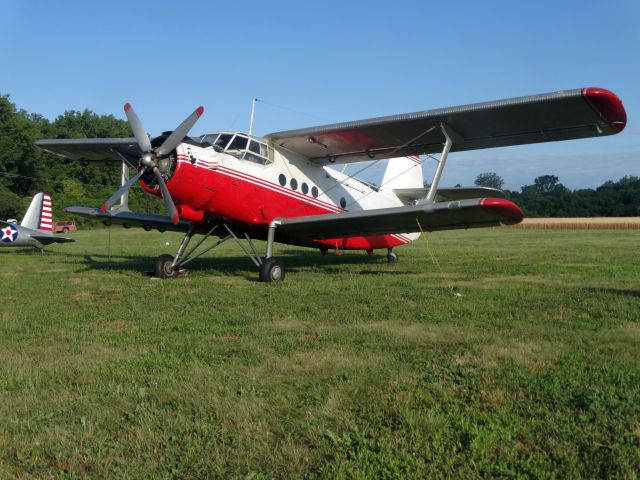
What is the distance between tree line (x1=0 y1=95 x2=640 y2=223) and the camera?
174 ft

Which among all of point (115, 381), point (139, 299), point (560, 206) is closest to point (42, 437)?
point (115, 381)

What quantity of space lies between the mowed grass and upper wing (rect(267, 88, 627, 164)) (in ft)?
11.0

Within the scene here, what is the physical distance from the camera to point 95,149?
1331 cm

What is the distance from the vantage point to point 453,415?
3074 mm

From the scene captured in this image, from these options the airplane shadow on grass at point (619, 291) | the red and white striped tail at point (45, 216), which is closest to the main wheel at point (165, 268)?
the airplane shadow on grass at point (619, 291)

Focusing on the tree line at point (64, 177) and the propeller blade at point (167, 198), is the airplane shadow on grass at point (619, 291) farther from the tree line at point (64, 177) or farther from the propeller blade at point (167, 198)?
the tree line at point (64, 177)

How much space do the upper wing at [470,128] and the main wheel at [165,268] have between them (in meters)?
3.41

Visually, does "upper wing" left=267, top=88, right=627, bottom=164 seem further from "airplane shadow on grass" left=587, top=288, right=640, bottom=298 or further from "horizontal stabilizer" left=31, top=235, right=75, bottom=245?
"horizontal stabilizer" left=31, top=235, right=75, bottom=245

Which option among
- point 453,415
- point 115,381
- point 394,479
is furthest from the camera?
point 115,381

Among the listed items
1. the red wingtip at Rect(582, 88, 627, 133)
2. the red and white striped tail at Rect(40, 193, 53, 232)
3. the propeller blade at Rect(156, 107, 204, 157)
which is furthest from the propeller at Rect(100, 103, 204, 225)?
the red and white striped tail at Rect(40, 193, 53, 232)

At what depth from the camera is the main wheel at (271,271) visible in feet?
32.8

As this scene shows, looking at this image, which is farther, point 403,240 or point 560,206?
point 560,206

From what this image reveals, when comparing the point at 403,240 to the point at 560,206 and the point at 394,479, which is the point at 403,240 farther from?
the point at 560,206

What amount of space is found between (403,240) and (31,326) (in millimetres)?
11311
